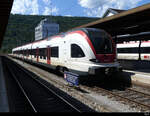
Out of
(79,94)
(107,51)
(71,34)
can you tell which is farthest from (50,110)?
(71,34)

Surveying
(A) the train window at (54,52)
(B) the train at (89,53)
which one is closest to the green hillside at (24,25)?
(A) the train window at (54,52)

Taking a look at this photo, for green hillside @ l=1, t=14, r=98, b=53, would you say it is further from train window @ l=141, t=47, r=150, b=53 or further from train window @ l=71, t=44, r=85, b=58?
train window @ l=71, t=44, r=85, b=58

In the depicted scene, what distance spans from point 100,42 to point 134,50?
78.9 feet

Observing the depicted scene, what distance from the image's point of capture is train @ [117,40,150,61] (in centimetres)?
2906

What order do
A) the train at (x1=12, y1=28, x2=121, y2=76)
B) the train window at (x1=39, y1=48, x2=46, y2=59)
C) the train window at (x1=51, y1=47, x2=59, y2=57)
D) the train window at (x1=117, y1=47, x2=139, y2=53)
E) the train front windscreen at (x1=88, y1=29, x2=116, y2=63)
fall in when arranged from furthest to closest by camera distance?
the train window at (x1=117, y1=47, x2=139, y2=53)
the train window at (x1=39, y1=48, x2=46, y2=59)
the train window at (x1=51, y1=47, x2=59, y2=57)
the train front windscreen at (x1=88, y1=29, x2=116, y2=63)
the train at (x1=12, y1=28, x2=121, y2=76)

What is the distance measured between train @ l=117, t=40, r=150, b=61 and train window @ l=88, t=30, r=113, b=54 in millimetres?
19275

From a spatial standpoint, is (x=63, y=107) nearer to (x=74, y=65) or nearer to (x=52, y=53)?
(x=74, y=65)

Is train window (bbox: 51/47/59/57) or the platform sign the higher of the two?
train window (bbox: 51/47/59/57)

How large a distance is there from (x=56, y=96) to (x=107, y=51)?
4130 millimetres

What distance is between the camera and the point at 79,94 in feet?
28.5

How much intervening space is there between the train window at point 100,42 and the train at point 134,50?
1927cm

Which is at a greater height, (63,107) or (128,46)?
(128,46)

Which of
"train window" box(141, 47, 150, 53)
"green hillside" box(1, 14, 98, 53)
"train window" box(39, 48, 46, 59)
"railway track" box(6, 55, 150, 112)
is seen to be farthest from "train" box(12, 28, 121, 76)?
"green hillside" box(1, 14, 98, 53)

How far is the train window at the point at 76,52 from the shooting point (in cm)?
997
